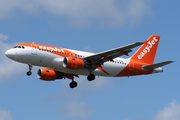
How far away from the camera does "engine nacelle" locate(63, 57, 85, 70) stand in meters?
43.4

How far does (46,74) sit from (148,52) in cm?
1598

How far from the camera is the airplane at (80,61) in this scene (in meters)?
43.2

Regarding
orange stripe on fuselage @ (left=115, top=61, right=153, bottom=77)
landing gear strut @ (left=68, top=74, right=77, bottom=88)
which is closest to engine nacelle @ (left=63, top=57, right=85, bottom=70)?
landing gear strut @ (left=68, top=74, right=77, bottom=88)

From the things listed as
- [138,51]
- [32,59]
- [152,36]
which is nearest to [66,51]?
[32,59]

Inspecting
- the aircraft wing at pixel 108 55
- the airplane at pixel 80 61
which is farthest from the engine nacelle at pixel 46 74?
the aircraft wing at pixel 108 55

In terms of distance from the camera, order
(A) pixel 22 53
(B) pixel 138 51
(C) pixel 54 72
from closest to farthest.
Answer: (A) pixel 22 53 < (C) pixel 54 72 < (B) pixel 138 51

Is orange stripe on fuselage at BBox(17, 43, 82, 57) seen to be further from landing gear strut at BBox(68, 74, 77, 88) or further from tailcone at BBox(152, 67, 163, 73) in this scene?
tailcone at BBox(152, 67, 163, 73)

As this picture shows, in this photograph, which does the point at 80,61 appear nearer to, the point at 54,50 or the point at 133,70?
the point at 54,50

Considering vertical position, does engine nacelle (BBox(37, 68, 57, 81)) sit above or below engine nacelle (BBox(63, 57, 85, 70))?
above

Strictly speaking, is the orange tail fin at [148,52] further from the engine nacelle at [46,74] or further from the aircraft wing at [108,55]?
the engine nacelle at [46,74]

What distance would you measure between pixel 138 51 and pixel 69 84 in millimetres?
11530

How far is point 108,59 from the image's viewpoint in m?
44.8

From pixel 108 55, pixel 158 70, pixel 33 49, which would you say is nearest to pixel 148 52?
pixel 158 70

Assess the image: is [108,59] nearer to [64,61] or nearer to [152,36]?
[64,61]
